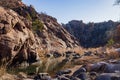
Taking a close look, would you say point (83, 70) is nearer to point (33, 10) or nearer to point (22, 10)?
point (22, 10)

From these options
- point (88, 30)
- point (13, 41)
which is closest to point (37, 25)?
point (13, 41)

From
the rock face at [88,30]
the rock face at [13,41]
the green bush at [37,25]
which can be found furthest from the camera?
the rock face at [88,30]

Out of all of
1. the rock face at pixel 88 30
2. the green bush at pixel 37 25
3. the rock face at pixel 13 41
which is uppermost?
the rock face at pixel 88 30

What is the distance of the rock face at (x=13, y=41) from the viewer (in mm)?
20516

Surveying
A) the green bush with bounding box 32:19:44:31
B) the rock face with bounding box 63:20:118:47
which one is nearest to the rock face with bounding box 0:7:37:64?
the green bush with bounding box 32:19:44:31

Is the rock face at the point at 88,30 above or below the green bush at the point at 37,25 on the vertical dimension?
above

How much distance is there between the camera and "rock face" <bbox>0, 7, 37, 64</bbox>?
20516mm

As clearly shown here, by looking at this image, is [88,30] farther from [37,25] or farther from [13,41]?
[13,41]

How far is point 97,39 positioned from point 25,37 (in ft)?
362

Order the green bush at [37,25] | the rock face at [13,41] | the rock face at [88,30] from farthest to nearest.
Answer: the rock face at [88,30], the green bush at [37,25], the rock face at [13,41]

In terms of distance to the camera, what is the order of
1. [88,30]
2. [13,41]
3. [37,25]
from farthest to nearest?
[88,30], [37,25], [13,41]

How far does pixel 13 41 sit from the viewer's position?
21.5m

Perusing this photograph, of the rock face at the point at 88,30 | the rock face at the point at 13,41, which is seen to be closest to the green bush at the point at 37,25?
the rock face at the point at 88,30

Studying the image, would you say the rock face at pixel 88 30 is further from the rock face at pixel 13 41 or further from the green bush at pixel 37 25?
the rock face at pixel 13 41
